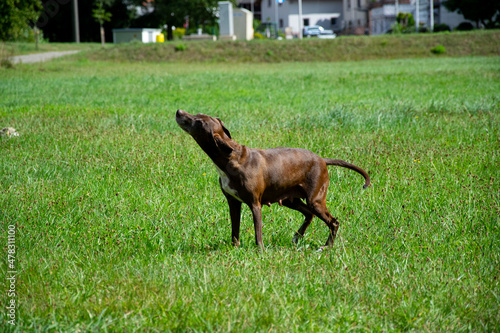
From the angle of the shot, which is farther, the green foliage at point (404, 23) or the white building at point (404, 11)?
the white building at point (404, 11)

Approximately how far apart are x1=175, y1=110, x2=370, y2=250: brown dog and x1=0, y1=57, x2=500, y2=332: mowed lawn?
0.32 m

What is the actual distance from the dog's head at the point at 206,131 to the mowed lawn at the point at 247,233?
768 millimetres

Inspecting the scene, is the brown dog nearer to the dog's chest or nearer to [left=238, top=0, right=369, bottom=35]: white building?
the dog's chest

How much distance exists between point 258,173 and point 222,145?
0.34 metres

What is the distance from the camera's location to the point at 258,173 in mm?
3609

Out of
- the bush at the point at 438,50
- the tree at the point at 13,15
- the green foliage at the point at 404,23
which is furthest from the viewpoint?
the green foliage at the point at 404,23

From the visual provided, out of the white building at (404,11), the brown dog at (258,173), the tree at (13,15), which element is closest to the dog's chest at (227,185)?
the brown dog at (258,173)

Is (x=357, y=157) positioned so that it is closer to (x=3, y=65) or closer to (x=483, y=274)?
(x=483, y=274)

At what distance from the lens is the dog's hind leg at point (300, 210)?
4.03m

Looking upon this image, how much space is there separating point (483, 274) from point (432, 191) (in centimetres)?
186

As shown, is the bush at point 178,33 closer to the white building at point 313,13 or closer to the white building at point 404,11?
the white building at point 404,11

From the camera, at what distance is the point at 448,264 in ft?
11.6

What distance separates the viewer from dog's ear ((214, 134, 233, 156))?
11.3 ft

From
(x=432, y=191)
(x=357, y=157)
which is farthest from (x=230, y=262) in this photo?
(x=357, y=157)
